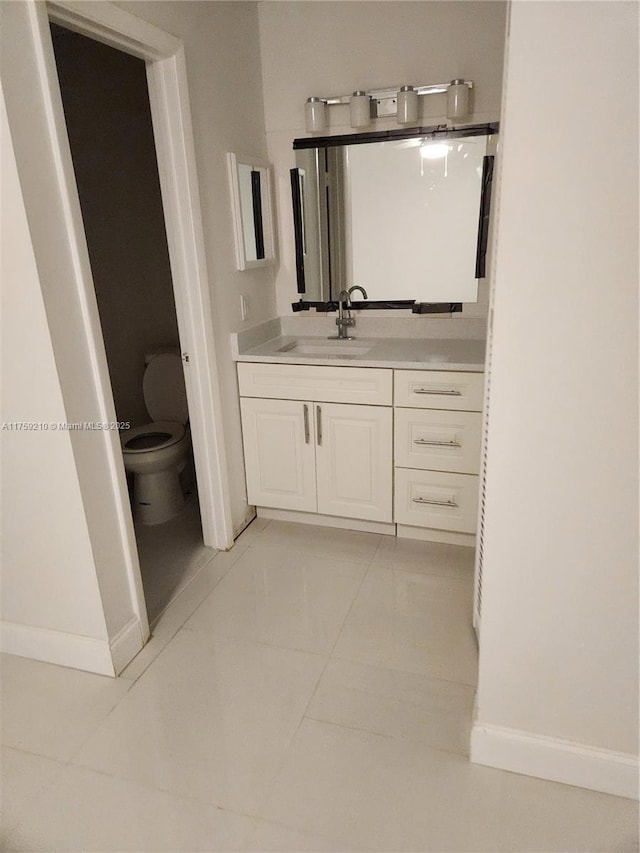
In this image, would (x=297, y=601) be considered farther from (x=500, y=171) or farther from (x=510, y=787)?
(x=500, y=171)

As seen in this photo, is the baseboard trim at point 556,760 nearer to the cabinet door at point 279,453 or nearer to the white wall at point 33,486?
the white wall at point 33,486

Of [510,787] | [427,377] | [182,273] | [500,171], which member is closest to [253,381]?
[182,273]

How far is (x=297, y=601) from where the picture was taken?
2221 mm

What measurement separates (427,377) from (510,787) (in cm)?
141

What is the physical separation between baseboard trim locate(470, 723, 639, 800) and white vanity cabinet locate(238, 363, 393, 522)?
1166 millimetres

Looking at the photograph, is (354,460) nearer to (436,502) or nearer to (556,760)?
(436,502)

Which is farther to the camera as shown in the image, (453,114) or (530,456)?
(453,114)

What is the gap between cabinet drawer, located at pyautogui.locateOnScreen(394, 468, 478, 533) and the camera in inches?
94.6

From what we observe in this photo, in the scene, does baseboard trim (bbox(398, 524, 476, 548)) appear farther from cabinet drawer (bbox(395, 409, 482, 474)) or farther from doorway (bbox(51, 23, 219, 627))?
doorway (bbox(51, 23, 219, 627))

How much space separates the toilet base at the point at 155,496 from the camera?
284 cm

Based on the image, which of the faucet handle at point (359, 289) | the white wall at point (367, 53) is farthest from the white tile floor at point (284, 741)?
the white wall at point (367, 53)

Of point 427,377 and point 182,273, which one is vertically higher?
point 182,273

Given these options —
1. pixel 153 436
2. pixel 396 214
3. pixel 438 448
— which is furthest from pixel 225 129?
pixel 438 448

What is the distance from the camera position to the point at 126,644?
1910 mm
